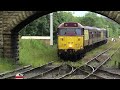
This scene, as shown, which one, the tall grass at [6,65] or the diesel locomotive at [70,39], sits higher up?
the diesel locomotive at [70,39]

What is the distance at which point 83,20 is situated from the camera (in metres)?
60.4

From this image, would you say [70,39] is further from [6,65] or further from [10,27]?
[6,65]

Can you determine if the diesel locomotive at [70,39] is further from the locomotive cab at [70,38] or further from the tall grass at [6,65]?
the tall grass at [6,65]

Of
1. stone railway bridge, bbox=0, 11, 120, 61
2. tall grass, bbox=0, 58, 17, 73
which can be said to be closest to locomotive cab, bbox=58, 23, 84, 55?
stone railway bridge, bbox=0, 11, 120, 61

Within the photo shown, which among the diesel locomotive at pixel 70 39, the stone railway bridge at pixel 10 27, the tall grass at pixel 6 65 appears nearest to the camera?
the tall grass at pixel 6 65

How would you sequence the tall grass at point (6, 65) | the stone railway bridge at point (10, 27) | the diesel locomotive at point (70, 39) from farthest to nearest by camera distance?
the diesel locomotive at point (70, 39) → the stone railway bridge at point (10, 27) → the tall grass at point (6, 65)

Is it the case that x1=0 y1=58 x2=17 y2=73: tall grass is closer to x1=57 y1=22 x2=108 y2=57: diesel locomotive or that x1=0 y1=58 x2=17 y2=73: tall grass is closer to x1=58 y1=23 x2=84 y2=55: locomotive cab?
x1=57 y1=22 x2=108 y2=57: diesel locomotive

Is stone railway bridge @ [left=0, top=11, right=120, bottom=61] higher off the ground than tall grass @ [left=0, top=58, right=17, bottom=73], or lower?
higher

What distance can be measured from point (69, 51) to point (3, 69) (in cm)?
856

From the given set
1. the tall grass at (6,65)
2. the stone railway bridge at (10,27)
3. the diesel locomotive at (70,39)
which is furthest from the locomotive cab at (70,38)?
the tall grass at (6,65)

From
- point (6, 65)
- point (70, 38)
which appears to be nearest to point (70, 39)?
point (70, 38)
